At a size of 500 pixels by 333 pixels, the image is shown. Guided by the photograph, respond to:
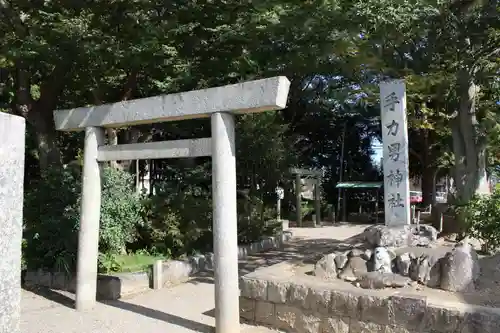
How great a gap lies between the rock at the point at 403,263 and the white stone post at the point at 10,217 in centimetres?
478

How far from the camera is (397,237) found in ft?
20.7

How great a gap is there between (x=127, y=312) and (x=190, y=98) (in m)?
3.32

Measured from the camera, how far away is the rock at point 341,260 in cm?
599

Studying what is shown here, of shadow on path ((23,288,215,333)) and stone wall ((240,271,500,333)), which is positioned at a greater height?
stone wall ((240,271,500,333))

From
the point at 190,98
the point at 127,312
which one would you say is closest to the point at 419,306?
the point at 190,98

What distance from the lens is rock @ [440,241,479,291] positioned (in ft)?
17.1

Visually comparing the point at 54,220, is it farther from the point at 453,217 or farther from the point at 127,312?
the point at 453,217

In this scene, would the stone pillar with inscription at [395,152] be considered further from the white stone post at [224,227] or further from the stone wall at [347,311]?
the white stone post at [224,227]

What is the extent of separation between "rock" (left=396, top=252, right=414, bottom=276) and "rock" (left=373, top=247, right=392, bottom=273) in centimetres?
11

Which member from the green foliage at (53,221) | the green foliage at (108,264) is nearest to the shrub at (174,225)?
the green foliage at (108,264)

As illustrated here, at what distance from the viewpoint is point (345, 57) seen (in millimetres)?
9398

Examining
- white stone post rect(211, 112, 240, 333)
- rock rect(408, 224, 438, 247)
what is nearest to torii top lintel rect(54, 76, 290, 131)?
white stone post rect(211, 112, 240, 333)

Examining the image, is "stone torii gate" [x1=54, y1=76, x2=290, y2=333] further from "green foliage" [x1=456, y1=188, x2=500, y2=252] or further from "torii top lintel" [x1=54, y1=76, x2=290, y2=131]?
"green foliage" [x1=456, y1=188, x2=500, y2=252]

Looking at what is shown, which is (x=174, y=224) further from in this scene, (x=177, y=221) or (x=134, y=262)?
(x=134, y=262)
